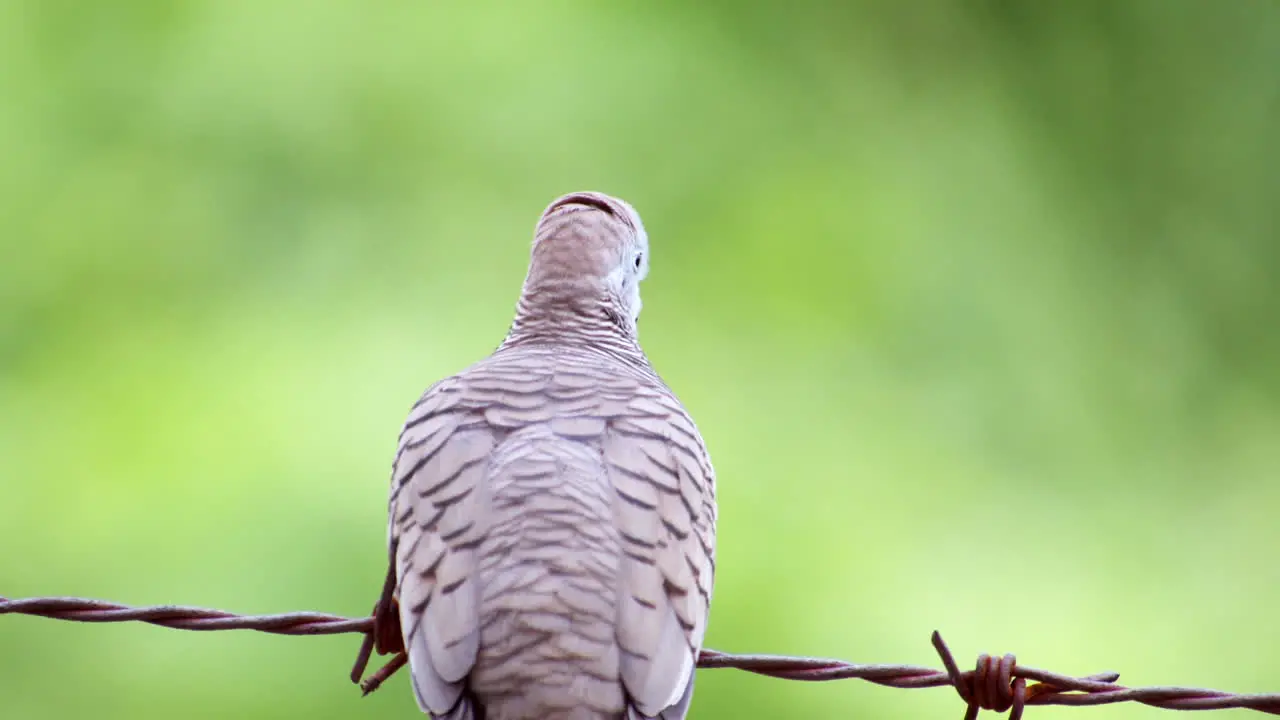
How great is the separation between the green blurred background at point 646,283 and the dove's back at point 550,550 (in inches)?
122

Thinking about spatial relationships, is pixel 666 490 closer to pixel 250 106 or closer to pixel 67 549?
pixel 67 549

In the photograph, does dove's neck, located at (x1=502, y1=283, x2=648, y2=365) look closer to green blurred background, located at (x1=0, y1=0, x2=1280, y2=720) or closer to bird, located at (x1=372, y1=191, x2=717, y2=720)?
bird, located at (x1=372, y1=191, x2=717, y2=720)

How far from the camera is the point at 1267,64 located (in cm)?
771

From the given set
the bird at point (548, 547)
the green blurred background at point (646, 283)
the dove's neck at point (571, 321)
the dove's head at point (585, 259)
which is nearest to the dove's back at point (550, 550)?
the bird at point (548, 547)

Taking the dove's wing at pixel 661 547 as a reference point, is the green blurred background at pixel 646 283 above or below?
above

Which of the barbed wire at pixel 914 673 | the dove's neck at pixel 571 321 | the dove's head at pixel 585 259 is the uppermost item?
the dove's head at pixel 585 259

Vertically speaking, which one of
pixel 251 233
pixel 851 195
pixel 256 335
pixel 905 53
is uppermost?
pixel 905 53

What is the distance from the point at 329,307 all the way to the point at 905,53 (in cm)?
353

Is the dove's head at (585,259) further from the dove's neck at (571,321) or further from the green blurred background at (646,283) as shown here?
the green blurred background at (646,283)

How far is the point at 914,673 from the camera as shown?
7.07 ft

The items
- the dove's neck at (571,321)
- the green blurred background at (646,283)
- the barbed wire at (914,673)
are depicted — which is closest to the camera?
the barbed wire at (914,673)

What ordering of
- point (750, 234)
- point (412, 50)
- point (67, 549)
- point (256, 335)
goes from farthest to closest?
point (412, 50)
point (750, 234)
point (256, 335)
point (67, 549)

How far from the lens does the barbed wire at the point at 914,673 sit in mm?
2057

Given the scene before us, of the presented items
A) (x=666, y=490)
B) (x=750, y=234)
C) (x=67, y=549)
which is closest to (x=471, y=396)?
(x=666, y=490)
